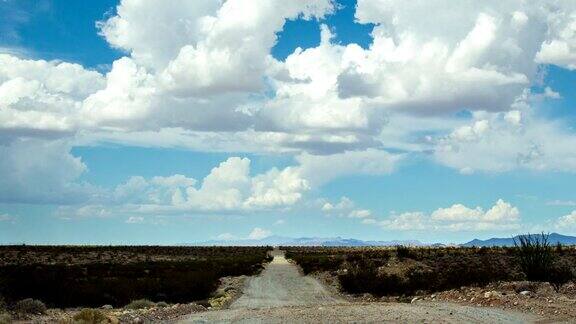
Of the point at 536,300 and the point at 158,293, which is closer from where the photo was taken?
the point at 536,300

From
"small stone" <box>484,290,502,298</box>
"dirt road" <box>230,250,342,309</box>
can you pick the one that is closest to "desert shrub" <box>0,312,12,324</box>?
"dirt road" <box>230,250,342,309</box>

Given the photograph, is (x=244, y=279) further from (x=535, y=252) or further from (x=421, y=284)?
(x=535, y=252)

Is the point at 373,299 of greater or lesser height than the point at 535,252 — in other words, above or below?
below

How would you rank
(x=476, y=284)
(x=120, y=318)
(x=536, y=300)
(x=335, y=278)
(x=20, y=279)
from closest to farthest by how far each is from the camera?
(x=120, y=318), (x=536, y=300), (x=476, y=284), (x=20, y=279), (x=335, y=278)

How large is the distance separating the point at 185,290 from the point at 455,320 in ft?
51.7

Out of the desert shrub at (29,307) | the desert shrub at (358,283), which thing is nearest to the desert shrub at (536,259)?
the desert shrub at (358,283)

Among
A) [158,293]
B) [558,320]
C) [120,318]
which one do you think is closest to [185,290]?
[158,293]

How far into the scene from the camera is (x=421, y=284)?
30.0 meters

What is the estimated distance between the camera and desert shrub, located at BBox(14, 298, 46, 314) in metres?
Answer: 21.9

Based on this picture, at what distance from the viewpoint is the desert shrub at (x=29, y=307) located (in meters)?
21.9

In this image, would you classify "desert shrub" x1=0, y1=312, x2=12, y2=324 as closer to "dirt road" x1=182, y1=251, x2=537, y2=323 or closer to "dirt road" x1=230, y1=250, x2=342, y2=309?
"dirt road" x1=182, y1=251, x2=537, y2=323

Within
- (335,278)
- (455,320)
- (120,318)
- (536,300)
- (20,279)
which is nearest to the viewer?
(455,320)

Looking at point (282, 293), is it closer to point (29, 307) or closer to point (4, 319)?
point (29, 307)

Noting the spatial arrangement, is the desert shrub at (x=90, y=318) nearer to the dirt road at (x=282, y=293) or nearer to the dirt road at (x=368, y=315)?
the dirt road at (x=368, y=315)
